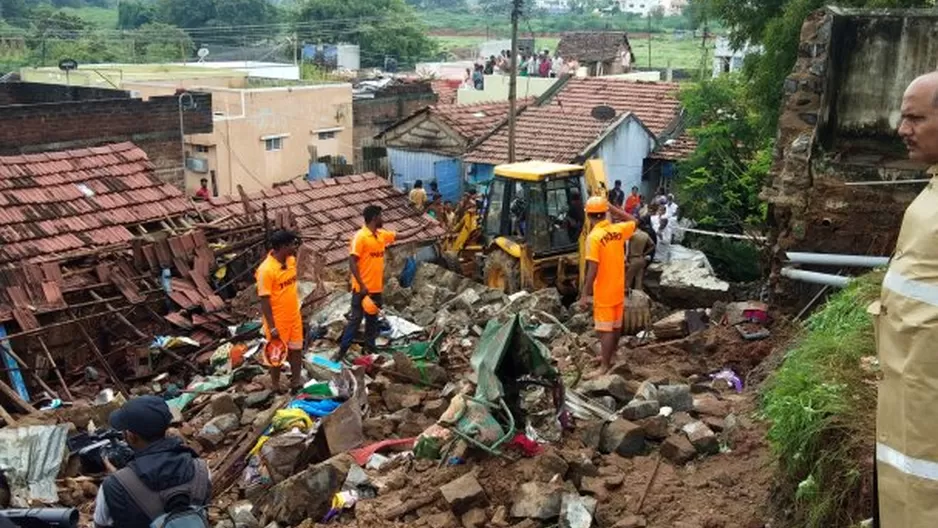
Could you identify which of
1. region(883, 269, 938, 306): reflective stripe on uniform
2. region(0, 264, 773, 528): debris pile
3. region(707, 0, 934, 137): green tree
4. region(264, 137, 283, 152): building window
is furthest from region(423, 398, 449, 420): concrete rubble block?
region(264, 137, 283, 152): building window

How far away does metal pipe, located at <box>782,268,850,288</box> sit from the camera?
8487mm

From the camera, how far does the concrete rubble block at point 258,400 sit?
9.34 meters

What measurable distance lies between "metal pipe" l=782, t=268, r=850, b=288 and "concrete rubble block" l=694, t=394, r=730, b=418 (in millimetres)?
1728

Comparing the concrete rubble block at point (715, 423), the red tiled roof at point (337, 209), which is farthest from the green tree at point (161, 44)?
the concrete rubble block at point (715, 423)

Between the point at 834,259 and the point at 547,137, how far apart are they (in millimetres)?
15258

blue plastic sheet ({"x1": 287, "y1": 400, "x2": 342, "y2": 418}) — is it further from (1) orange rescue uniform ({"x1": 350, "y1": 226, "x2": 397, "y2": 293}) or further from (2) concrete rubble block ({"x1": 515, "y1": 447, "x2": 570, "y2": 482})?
(2) concrete rubble block ({"x1": 515, "y1": 447, "x2": 570, "y2": 482})

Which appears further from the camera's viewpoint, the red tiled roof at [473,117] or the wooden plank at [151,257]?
the red tiled roof at [473,117]

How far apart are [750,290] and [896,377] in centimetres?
1185

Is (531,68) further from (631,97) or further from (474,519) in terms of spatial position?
(474,519)

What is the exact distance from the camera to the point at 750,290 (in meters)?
Result: 14.3

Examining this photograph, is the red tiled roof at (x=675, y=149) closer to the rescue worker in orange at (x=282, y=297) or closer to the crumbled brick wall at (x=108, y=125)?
the crumbled brick wall at (x=108, y=125)

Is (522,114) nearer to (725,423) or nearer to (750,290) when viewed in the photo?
(750,290)

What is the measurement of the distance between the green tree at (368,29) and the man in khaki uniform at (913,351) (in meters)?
55.3

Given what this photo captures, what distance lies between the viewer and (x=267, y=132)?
25375 millimetres
